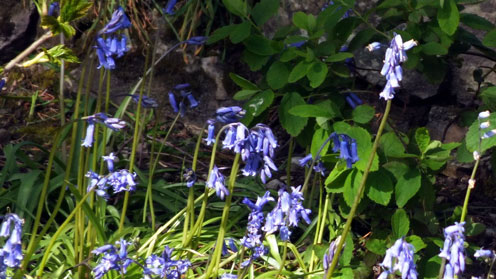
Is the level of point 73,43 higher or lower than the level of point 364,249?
higher

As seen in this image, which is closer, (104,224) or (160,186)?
(104,224)

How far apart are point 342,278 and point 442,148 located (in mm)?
725

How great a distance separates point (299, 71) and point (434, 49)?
609 millimetres

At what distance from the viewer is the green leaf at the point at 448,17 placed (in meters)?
3.17

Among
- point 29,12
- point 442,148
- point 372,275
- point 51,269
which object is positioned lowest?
point 372,275

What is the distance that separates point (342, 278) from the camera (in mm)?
3146

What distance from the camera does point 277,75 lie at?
3.40m

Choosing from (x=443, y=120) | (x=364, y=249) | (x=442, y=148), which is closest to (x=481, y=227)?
(x=442, y=148)

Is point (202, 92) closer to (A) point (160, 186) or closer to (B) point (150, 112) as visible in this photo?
(B) point (150, 112)

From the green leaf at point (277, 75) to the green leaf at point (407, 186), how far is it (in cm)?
67

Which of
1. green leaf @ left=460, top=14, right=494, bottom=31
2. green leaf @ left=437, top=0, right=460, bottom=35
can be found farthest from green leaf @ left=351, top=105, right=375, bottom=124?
green leaf @ left=460, top=14, right=494, bottom=31

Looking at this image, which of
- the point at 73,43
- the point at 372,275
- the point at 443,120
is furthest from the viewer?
the point at 73,43

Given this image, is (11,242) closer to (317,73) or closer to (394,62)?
(394,62)

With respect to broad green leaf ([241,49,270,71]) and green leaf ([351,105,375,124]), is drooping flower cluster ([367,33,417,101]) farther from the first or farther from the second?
broad green leaf ([241,49,270,71])
